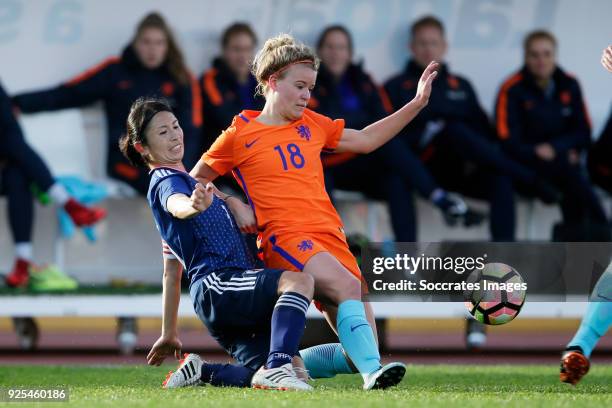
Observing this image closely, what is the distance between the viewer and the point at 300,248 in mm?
5500

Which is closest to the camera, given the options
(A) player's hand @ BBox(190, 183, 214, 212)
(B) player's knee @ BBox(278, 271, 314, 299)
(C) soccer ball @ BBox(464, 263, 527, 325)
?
(A) player's hand @ BBox(190, 183, 214, 212)

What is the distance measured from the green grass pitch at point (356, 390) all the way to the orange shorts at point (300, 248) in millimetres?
547

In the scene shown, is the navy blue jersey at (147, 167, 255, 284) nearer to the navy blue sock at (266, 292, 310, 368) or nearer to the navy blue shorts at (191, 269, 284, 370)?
the navy blue shorts at (191, 269, 284, 370)

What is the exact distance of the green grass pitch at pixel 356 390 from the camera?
4621mm

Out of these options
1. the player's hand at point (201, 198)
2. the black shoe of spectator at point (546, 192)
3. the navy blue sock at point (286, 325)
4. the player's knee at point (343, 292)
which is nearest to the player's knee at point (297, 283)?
the navy blue sock at point (286, 325)

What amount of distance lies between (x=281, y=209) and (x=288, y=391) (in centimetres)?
92

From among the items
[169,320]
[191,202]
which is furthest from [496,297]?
[191,202]

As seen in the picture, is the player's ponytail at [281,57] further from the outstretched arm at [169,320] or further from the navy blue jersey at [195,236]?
the outstretched arm at [169,320]

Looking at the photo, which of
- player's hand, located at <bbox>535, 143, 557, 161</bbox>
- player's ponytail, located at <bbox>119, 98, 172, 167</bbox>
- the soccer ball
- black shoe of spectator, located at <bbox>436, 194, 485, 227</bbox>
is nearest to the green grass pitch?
the soccer ball

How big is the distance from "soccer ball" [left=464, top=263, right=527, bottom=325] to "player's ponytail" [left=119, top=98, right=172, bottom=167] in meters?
1.73

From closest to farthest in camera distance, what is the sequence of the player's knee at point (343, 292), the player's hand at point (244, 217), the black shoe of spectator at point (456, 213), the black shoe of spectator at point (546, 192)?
the player's knee at point (343, 292)
the player's hand at point (244, 217)
the black shoe of spectator at point (456, 213)
the black shoe of spectator at point (546, 192)

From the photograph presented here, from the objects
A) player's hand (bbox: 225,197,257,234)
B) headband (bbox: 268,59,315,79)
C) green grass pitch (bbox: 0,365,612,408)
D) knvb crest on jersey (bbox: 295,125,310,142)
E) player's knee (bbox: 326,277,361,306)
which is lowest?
green grass pitch (bbox: 0,365,612,408)

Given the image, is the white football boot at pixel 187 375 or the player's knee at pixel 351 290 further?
the white football boot at pixel 187 375

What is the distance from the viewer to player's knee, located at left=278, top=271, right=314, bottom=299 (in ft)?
17.0
